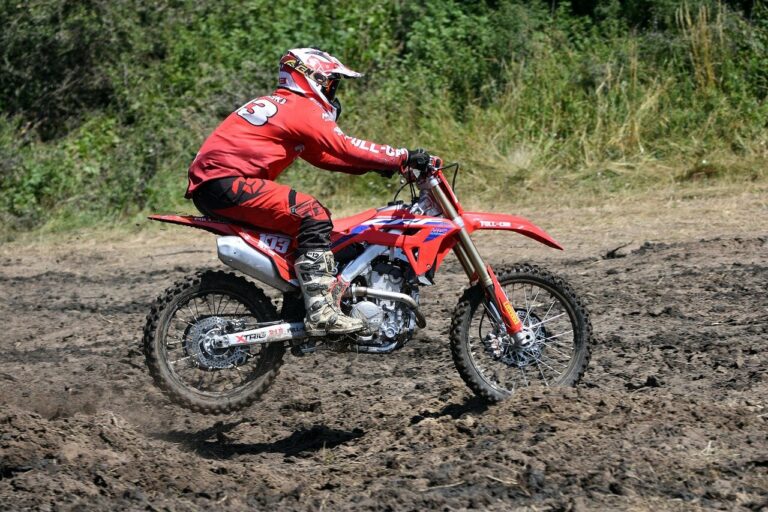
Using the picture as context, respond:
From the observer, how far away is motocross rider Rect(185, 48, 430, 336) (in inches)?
228

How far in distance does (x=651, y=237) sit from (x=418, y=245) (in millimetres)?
5082

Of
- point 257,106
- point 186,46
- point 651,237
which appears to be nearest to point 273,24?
point 186,46

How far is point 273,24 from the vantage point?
1588cm

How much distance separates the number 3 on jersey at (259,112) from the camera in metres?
5.83

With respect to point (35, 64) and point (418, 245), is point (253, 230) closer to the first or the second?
point (418, 245)

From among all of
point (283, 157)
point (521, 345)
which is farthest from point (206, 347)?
point (521, 345)

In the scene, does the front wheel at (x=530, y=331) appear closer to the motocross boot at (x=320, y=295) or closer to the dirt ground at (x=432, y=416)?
the dirt ground at (x=432, y=416)

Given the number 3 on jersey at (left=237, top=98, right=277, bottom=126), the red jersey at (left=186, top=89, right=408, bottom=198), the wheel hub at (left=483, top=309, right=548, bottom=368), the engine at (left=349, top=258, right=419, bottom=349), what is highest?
the number 3 on jersey at (left=237, top=98, right=277, bottom=126)

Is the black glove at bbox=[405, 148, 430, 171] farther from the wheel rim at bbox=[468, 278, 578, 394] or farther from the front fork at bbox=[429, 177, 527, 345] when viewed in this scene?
the wheel rim at bbox=[468, 278, 578, 394]

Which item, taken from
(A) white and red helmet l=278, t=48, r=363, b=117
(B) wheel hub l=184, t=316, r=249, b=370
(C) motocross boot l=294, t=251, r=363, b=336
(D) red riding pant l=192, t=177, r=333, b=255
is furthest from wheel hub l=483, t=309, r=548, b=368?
(A) white and red helmet l=278, t=48, r=363, b=117

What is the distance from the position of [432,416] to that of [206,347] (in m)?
1.29

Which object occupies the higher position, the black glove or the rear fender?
the black glove

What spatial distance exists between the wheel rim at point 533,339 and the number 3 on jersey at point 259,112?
5.11ft

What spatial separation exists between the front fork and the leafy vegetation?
6.72m
